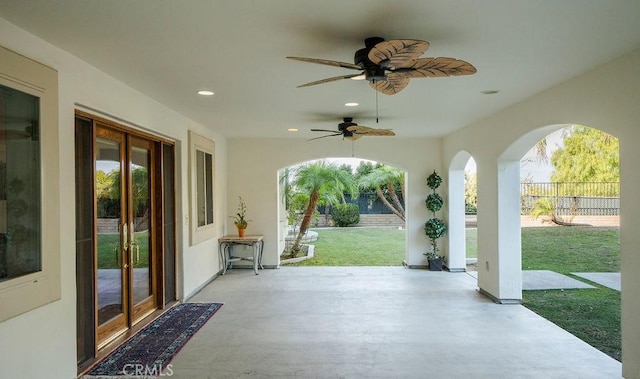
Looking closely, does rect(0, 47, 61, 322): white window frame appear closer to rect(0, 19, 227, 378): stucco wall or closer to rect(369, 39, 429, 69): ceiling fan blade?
rect(0, 19, 227, 378): stucco wall

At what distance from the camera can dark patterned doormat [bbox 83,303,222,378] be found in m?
3.34

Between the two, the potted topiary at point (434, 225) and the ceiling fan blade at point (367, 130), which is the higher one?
the ceiling fan blade at point (367, 130)

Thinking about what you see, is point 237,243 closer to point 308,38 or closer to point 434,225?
point 434,225

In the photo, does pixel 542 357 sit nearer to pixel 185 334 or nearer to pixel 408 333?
pixel 408 333

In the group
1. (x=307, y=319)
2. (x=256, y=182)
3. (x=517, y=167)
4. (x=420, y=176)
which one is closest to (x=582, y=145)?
(x=420, y=176)

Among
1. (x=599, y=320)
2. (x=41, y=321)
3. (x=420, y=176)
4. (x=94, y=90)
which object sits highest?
(x=94, y=90)

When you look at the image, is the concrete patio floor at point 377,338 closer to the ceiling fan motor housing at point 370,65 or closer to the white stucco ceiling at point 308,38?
the ceiling fan motor housing at point 370,65

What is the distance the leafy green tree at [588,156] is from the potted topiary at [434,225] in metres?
4.10

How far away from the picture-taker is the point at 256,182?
790 centimetres

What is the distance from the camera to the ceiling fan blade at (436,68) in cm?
232

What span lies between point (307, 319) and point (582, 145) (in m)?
8.71

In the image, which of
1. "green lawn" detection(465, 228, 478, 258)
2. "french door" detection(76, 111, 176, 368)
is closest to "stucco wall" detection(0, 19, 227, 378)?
"french door" detection(76, 111, 176, 368)

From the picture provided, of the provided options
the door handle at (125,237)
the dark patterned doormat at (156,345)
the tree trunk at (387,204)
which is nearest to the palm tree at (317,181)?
the dark patterned doormat at (156,345)

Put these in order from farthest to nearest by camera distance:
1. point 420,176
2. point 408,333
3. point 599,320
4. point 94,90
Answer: point 420,176, point 599,320, point 408,333, point 94,90
